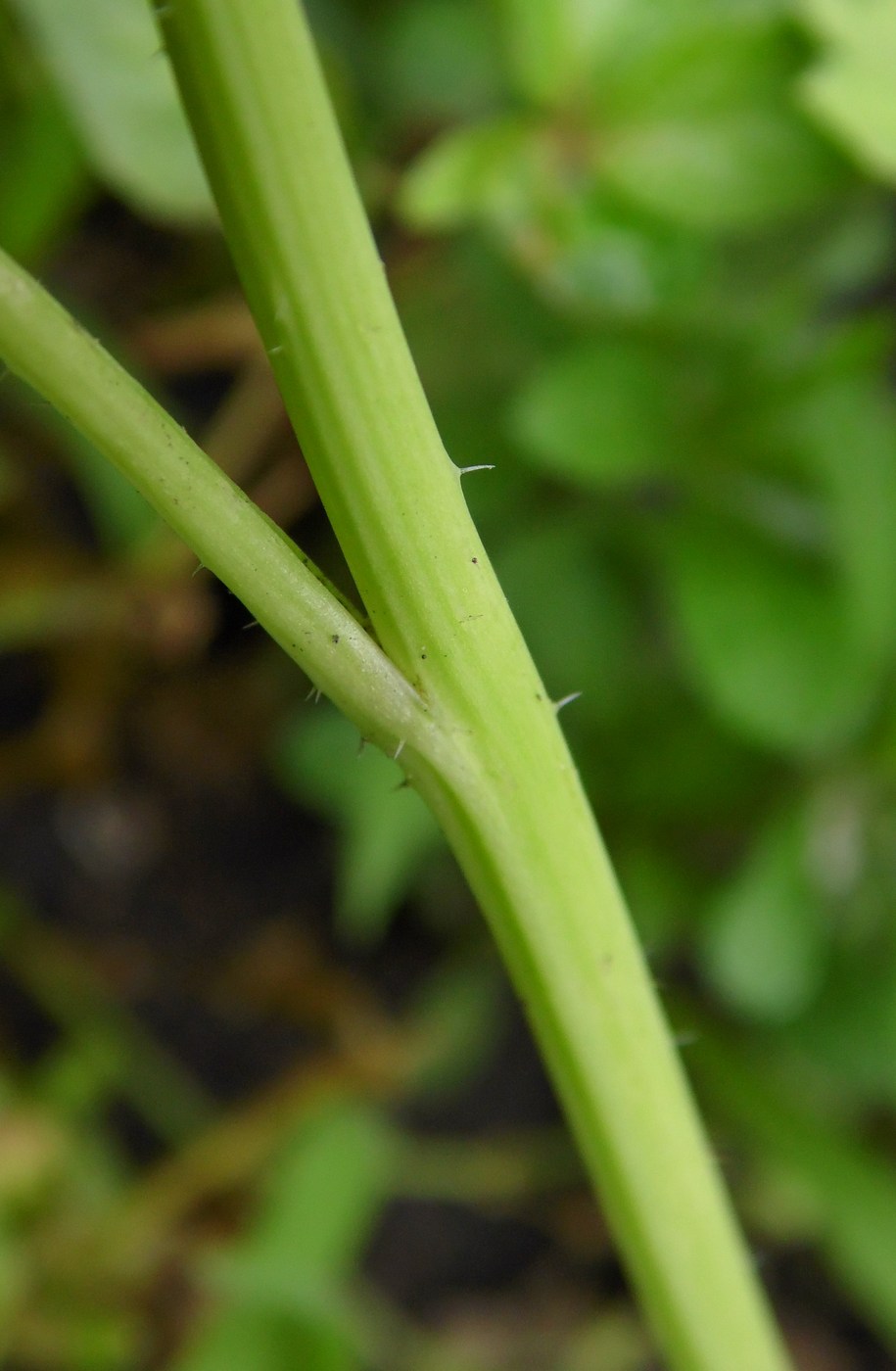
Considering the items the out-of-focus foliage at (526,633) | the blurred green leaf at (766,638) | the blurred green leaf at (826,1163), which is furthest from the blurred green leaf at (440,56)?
the blurred green leaf at (826,1163)

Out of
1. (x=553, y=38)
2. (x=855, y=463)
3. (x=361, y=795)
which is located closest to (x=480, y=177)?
(x=553, y=38)

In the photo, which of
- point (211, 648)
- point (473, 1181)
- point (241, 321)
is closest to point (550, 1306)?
point (473, 1181)

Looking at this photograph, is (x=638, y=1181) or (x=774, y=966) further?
(x=774, y=966)

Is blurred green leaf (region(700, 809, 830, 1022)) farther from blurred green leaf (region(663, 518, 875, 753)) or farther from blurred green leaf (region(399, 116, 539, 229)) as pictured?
blurred green leaf (region(399, 116, 539, 229))

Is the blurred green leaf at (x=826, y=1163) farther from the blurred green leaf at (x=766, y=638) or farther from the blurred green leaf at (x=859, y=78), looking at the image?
the blurred green leaf at (x=859, y=78)

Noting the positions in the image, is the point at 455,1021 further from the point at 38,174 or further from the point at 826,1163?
the point at 38,174

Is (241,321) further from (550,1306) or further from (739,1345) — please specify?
(550,1306)
